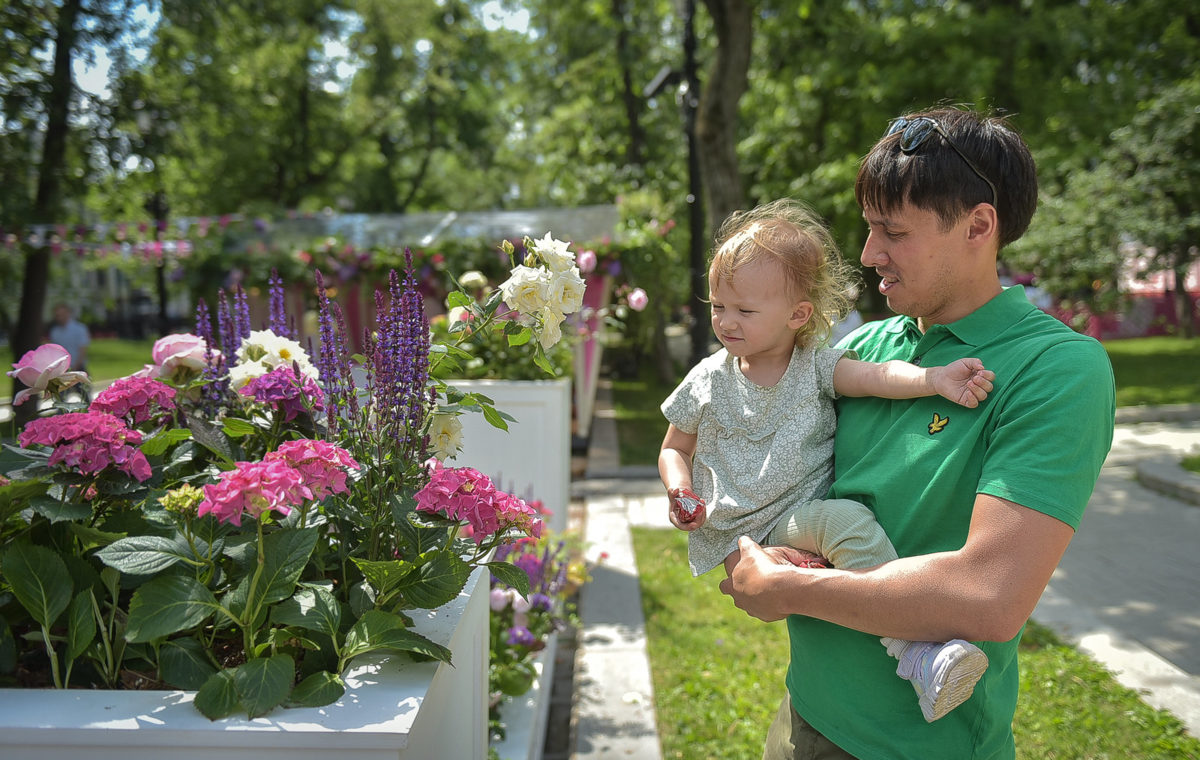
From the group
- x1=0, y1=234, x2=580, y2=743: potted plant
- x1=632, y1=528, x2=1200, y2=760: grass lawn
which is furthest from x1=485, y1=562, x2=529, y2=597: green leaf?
x1=632, y1=528, x2=1200, y2=760: grass lawn

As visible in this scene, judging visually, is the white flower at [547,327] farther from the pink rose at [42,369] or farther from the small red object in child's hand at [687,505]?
the pink rose at [42,369]

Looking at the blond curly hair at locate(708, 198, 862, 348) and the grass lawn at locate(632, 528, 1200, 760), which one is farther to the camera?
the grass lawn at locate(632, 528, 1200, 760)

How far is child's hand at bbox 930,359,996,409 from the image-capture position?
145cm

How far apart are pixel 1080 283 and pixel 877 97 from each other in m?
5.12

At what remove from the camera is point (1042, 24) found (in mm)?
13969

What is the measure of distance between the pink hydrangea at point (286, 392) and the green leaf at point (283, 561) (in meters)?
0.43

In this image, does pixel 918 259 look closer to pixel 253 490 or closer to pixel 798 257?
pixel 798 257

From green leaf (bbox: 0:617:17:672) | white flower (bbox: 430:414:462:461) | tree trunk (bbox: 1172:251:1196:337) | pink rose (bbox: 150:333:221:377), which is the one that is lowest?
tree trunk (bbox: 1172:251:1196:337)

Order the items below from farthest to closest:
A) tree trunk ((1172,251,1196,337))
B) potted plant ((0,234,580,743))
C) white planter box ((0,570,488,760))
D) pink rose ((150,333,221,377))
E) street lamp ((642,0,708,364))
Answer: tree trunk ((1172,251,1196,337))
street lamp ((642,0,708,364))
pink rose ((150,333,221,377))
potted plant ((0,234,580,743))
white planter box ((0,570,488,760))

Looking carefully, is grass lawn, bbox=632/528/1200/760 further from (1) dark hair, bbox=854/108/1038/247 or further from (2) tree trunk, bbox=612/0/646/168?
(2) tree trunk, bbox=612/0/646/168

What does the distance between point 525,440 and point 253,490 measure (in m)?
3.90

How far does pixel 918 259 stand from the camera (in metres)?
1.56

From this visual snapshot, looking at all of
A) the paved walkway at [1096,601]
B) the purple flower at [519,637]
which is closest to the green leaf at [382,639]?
the purple flower at [519,637]

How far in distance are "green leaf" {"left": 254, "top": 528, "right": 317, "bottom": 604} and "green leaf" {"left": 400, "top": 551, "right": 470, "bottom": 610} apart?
Result: 0.19m
